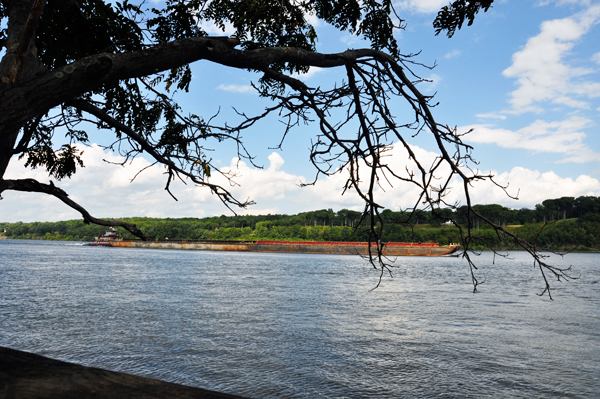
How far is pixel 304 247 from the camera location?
92812mm

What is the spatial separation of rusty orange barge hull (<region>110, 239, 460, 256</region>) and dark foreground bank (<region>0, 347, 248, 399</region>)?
73.1 meters

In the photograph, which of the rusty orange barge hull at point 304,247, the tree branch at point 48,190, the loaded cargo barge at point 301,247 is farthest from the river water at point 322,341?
the loaded cargo barge at point 301,247

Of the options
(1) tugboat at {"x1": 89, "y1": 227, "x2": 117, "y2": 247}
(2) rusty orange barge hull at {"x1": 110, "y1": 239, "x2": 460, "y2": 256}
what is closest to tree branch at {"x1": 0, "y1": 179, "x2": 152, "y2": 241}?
(2) rusty orange barge hull at {"x1": 110, "y1": 239, "x2": 460, "y2": 256}

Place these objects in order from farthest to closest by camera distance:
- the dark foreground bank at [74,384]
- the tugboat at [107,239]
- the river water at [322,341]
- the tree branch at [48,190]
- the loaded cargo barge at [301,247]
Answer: the tugboat at [107,239] < the loaded cargo barge at [301,247] < the river water at [322,341] < the tree branch at [48,190] < the dark foreground bank at [74,384]

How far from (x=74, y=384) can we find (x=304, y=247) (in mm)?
91318

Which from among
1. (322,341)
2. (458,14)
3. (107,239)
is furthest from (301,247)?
(458,14)

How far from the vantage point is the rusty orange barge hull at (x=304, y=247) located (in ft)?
281

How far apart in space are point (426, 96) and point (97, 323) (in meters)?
13.1

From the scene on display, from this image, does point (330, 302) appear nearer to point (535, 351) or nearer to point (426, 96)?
point (535, 351)

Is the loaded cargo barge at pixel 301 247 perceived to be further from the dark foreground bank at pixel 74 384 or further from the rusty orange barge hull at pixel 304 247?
the dark foreground bank at pixel 74 384

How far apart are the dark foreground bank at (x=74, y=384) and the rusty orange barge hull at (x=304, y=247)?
73.1m

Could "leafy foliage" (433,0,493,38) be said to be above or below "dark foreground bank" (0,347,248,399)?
above

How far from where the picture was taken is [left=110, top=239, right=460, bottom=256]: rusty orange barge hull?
281 ft

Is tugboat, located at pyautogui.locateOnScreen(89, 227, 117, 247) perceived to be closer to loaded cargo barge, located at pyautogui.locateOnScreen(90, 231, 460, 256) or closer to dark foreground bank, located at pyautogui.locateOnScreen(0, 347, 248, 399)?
loaded cargo barge, located at pyautogui.locateOnScreen(90, 231, 460, 256)
